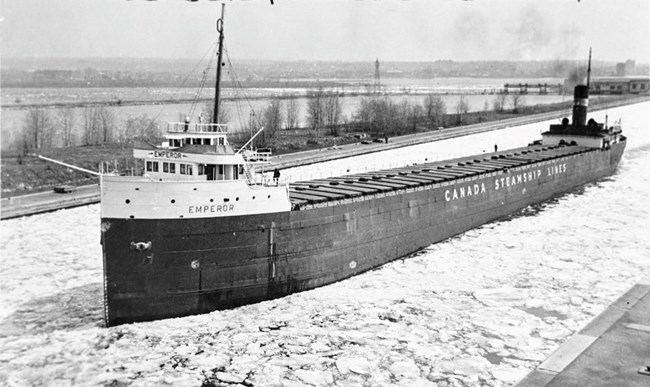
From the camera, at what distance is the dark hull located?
15.2 m

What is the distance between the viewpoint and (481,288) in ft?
60.6

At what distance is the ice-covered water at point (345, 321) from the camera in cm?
1305

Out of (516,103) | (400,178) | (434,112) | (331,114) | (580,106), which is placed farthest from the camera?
(516,103)

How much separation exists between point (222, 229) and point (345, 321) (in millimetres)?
3884

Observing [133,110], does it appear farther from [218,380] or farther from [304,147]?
[218,380]

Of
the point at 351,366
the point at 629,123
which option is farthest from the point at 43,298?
the point at 629,123

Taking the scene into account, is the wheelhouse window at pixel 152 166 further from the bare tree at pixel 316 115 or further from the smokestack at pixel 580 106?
the bare tree at pixel 316 115

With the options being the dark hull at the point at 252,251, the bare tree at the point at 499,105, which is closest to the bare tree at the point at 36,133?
the dark hull at the point at 252,251

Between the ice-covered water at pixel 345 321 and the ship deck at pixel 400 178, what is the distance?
2561 millimetres

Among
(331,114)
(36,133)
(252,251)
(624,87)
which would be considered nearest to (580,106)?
(331,114)

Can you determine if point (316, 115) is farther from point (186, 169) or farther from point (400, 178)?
point (186, 169)

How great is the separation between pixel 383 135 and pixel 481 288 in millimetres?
39691

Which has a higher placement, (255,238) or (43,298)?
(255,238)

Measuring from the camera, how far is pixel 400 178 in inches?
987
